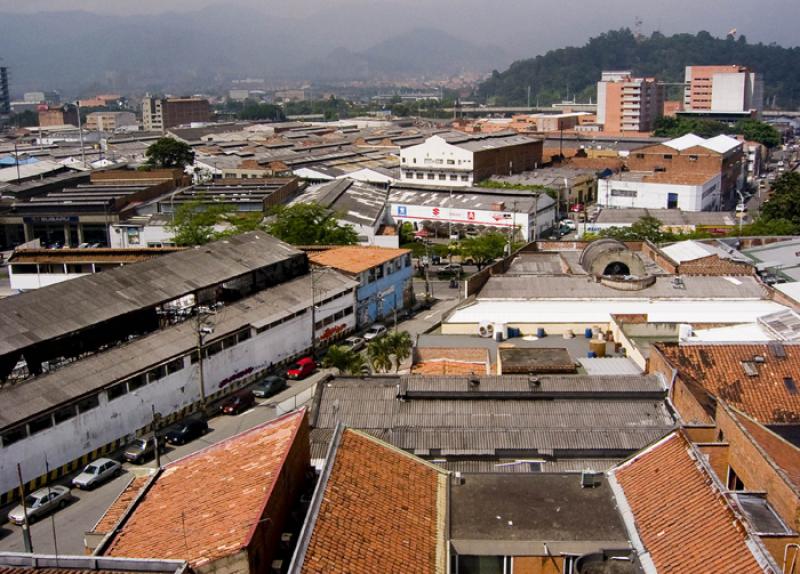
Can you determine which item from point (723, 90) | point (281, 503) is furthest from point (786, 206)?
point (723, 90)

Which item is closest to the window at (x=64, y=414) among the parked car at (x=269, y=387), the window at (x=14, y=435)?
the window at (x=14, y=435)

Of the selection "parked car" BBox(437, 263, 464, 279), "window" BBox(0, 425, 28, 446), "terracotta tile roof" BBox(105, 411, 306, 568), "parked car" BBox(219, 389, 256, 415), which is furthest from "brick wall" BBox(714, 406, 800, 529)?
"parked car" BBox(437, 263, 464, 279)

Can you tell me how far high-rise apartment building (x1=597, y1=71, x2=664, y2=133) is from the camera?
12588cm

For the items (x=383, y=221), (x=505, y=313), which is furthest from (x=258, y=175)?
(x=505, y=313)

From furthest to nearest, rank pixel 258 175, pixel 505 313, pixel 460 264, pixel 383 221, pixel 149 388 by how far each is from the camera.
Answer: pixel 258 175
pixel 383 221
pixel 460 264
pixel 505 313
pixel 149 388

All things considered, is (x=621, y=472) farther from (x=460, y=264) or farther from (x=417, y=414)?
(x=460, y=264)

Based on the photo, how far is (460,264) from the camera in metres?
49.5

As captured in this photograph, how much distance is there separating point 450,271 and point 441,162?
994 inches

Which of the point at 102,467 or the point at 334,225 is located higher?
the point at 334,225

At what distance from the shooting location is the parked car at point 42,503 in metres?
19.3

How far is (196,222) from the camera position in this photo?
46.6 m

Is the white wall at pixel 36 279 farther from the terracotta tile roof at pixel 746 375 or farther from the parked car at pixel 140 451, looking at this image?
the terracotta tile roof at pixel 746 375

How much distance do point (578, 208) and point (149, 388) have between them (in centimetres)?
4898

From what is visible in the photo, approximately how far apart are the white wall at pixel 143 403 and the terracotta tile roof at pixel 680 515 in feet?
48.0
